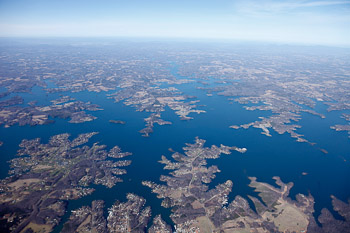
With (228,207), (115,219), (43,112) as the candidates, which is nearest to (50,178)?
(115,219)

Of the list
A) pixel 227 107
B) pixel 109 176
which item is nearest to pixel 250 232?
pixel 109 176

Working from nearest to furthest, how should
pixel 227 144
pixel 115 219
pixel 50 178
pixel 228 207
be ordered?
1. pixel 115 219
2. pixel 228 207
3. pixel 50 178
4. pixel 227 144

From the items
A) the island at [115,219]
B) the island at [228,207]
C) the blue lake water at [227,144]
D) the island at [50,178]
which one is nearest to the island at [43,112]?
the blue lake water at [227,144]

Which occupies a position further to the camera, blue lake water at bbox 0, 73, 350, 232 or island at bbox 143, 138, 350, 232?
blue lake water at bbox 0, 73, 350, 232

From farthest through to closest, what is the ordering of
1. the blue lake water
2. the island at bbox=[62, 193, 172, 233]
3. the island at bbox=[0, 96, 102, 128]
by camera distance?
the island at bbox=[0, 96, 102, 128] → the blue lake water → the island at bbox=[62, 193, 172, 233]

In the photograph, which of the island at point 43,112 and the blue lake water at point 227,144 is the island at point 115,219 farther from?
the island at point 43,112

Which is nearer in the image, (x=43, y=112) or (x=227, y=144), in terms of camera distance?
(x=227, y=144)

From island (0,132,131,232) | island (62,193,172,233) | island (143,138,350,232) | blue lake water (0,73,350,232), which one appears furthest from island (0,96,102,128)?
island (143,138,350,232)

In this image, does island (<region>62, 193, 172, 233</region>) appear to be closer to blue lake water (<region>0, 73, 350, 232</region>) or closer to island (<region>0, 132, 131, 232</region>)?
blue lake water (<region>0, 73, 350, 232</region>)

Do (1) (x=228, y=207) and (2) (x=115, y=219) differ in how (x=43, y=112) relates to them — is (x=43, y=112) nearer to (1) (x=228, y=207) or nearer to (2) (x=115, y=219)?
(2) (x=115, y=219)

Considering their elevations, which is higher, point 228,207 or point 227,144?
point 227,144
